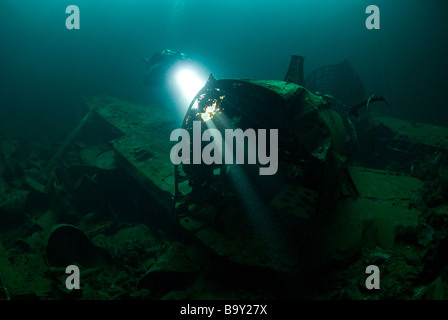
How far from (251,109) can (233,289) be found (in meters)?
2.71

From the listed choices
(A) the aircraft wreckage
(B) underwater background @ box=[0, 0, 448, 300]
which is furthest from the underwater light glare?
(A) the aircraft wreckage

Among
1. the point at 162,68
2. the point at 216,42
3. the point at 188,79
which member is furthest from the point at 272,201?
the point at 216,42

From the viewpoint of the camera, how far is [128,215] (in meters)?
6.12

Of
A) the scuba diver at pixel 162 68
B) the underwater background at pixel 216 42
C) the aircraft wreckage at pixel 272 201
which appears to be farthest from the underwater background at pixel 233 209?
the scuba diver at pixel 162 68

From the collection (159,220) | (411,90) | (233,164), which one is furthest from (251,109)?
(411,90)

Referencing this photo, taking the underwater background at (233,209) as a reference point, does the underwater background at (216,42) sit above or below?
above

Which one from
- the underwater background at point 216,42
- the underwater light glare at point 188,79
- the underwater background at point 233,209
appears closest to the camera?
the underwater background at point 233,209

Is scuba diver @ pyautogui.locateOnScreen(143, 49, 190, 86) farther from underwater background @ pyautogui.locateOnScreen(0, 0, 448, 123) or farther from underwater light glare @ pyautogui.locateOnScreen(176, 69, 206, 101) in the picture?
underwater background @ pyautogui.locateOnScreen(0, 0, 448, 123)

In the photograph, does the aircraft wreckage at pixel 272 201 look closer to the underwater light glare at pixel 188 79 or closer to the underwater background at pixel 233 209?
the underwater background at pixel 233 209

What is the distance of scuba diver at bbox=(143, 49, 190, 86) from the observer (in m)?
8.23

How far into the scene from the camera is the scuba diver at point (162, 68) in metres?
8.23

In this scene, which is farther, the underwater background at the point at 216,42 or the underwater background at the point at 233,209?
the underwater background at the point at 216,42

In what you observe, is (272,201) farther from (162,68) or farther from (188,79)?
(188,79)

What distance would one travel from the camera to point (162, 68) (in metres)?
8.30
